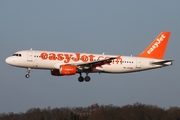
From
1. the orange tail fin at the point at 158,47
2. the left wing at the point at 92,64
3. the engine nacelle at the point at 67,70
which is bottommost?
the engine nacelle at the point at 67,70

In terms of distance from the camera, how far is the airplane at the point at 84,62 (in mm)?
74125

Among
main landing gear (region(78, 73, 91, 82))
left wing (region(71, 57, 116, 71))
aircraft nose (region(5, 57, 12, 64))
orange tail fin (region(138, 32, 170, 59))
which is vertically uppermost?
orange tail fin (region(138, 32, 170, 59))

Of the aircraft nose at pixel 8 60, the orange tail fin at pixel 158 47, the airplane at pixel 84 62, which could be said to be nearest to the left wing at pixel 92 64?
the airplane at pixel 84 62

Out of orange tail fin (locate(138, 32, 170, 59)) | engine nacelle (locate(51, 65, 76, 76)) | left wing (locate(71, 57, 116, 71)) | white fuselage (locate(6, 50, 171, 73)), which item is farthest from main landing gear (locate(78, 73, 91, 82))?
orange tail fin (locate(138, 32, 170, 59))

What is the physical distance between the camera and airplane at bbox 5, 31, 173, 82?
243ft

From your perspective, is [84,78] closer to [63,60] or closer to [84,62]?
[84,62]

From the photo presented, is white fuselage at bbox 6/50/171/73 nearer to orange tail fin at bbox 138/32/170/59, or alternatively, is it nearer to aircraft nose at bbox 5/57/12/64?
aircraft nose at bbox 5/57/12/64

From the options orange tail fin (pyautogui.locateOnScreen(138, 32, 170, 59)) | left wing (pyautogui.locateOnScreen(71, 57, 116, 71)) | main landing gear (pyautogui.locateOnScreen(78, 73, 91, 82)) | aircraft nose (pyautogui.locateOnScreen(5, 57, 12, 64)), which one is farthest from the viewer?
orange tail fin (pyautogui.locateOnScreen(138, 32, 170, 59))

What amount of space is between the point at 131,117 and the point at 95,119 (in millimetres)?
9499

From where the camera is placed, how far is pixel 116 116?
142m

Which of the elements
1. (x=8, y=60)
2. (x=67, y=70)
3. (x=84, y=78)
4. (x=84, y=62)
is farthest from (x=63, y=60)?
(x=8, y=60)

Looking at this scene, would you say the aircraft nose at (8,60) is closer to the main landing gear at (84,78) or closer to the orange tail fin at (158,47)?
the main landing gear at (84,78)

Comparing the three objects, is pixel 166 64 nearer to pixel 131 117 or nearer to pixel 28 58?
pixel 28 58

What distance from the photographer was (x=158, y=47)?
84.8 meters
